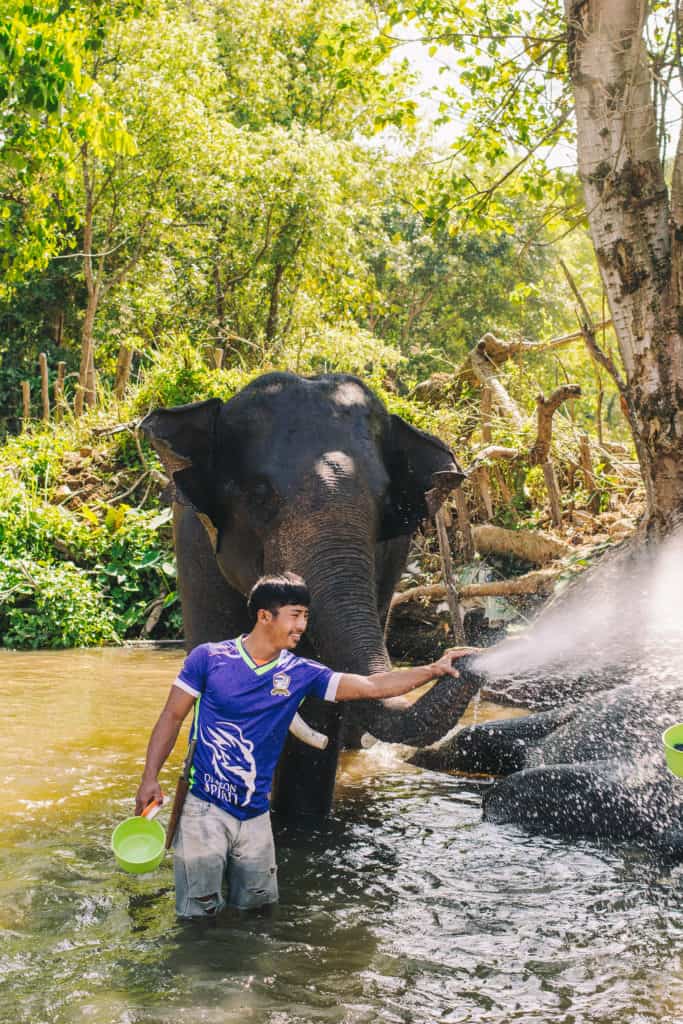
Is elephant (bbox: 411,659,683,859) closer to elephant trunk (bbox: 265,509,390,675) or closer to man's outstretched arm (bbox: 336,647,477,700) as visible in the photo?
elephant trunk (bbox: 265,509,390,675)

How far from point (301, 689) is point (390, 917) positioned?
0.99 meters

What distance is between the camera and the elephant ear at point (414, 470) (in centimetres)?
583

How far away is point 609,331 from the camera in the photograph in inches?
829

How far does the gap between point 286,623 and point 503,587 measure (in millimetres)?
6597

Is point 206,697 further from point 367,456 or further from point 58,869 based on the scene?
point 367,456

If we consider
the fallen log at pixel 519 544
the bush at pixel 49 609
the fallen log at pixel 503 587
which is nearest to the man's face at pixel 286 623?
the fallen log at pixel 503 587

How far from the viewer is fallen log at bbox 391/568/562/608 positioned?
1012 centimetres

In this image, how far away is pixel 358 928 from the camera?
14.0 ft

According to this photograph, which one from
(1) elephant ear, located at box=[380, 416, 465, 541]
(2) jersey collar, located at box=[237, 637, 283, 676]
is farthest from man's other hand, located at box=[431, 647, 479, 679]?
(1) elephant ear, located at box=[380, 416, 465, 541]

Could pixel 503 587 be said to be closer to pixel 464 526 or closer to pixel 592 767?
pixel 464 526

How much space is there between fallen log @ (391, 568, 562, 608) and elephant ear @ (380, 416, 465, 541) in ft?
13.2

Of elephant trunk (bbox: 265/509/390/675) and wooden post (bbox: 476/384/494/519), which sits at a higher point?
wooden post (bbox: 476/384/494/519)

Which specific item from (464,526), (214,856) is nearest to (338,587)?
(214,856)

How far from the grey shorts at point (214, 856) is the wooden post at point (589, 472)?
7740mm
